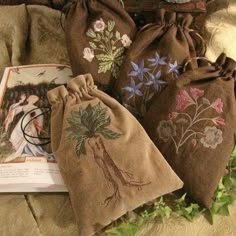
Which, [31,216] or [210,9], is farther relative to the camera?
[210,9]

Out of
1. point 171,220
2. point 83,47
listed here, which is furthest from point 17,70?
point 171,220

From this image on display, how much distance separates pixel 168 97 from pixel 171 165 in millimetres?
140

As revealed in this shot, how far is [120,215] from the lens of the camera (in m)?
0.62

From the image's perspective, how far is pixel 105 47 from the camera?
2.72 feet

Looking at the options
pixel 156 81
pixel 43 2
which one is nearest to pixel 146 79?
pixel 156 81

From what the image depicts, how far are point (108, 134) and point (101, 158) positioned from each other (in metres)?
0.05

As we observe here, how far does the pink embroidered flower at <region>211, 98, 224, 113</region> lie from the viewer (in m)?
0.71

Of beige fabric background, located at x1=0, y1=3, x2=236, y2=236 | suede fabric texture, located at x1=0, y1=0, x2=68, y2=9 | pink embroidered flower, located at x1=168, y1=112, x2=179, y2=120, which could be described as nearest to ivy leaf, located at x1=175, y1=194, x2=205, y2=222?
beige fabric background, located at x1=0, y1=3, x2=236, y2=236

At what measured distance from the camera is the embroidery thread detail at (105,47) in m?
0.83

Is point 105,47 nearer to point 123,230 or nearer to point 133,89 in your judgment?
point 133,89

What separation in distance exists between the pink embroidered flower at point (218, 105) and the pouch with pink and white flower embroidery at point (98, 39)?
23 cm

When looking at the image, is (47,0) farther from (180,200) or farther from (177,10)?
(180,200)

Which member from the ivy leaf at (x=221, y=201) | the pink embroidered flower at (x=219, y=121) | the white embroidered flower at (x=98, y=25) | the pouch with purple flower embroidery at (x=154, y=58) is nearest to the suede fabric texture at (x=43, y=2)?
the white embroidered flower at (x=98, y=25)

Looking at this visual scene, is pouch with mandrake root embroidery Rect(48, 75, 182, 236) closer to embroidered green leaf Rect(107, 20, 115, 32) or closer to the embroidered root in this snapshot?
the embroidered root
